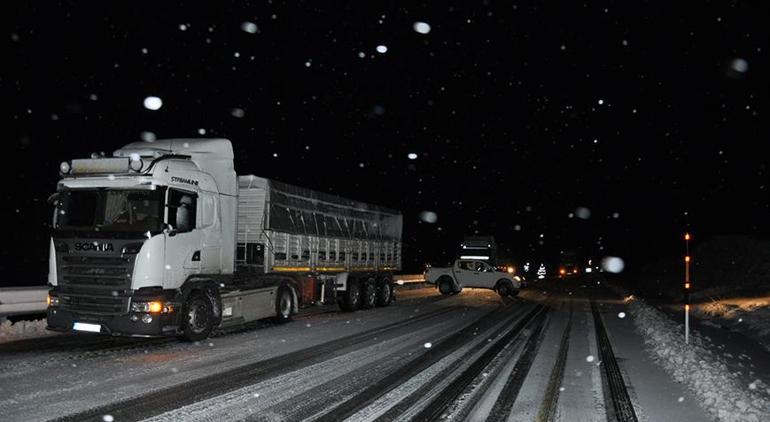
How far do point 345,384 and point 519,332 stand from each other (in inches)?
282

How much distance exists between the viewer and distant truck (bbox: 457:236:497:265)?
35.2 meters

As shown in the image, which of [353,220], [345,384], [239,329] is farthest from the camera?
[353,220]

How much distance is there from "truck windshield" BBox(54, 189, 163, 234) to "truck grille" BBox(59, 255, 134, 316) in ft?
2.01

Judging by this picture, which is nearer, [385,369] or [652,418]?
[652,418]

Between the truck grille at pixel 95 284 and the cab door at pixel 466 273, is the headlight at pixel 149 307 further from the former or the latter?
the cab door at pixel 466 273

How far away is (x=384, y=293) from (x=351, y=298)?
9.63ft

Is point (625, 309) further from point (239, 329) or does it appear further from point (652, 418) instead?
point (652, 418)

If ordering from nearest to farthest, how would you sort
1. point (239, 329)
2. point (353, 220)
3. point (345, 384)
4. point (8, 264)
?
point (345, 384) < point (239, 329) < point (353, 220) < point (8, 264)

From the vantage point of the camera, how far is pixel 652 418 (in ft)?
22.6

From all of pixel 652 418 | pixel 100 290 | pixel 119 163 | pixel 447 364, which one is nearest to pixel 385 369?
pixel 447 364

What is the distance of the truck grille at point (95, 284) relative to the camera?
1064cm

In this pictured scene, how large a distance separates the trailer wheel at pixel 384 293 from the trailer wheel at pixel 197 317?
32.9 feet

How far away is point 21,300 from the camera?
41.2 feet

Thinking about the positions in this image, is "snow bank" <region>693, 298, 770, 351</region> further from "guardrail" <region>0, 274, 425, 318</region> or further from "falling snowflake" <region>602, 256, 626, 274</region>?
"falling snowflake" <region>602, 256, 626, 274</region>
